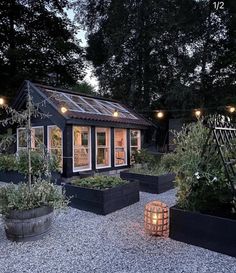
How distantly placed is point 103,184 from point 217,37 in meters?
14.2

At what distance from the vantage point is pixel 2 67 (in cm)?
1603

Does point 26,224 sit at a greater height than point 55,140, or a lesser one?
lesser

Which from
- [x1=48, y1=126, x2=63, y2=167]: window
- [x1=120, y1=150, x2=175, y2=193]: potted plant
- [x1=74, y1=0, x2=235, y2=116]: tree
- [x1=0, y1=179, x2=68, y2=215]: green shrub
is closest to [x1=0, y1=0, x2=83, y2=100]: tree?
[x1=74, y1=0, x2=235, y2=116]: tree

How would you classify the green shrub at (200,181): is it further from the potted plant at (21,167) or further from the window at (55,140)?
the window at (55,140)

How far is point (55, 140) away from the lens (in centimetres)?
909

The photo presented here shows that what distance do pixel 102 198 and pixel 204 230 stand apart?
205 cm

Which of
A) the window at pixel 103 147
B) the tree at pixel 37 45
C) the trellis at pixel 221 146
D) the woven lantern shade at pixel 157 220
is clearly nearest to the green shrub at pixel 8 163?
the window at pixel 103 147

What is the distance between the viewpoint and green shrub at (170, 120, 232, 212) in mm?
3562

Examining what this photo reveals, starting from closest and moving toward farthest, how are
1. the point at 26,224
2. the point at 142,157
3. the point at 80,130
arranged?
the point at 26,224 → the point at 80,130 → the point at 142,157

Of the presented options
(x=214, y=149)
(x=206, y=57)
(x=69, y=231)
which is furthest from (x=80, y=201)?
(x=206, y=57)

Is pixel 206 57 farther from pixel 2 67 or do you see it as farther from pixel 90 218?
pixel 90 218

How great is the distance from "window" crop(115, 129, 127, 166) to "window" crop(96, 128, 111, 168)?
713mm

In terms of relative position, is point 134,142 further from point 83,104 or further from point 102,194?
point 102,194

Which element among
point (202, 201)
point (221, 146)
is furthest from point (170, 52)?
point (202, 201)
